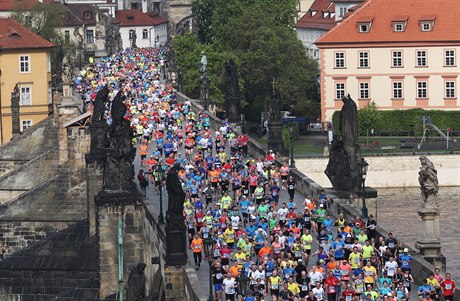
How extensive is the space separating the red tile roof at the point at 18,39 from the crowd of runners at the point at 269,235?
44997 millimetres

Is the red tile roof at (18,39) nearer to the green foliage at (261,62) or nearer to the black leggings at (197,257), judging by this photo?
the green foliage at (261,62)

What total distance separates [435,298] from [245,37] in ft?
263

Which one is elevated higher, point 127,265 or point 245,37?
point 245,37

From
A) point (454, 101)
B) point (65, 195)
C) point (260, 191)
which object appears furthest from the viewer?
point (454, 101)

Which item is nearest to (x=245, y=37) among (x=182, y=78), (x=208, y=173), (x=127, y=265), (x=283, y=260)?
(x=182, y=78)

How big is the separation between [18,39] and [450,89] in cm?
2932

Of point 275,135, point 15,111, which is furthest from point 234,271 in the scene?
point 15,111

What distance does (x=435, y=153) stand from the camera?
4230 inches

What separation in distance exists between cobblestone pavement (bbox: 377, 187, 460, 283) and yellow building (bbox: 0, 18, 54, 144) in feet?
86.3

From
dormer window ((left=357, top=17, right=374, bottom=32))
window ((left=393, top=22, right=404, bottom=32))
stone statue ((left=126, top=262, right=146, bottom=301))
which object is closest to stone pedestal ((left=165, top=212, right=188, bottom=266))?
stone statue ((left=126, top=262, right=146, bottom=301))

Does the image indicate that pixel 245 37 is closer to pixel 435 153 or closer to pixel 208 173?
pixel 435 153

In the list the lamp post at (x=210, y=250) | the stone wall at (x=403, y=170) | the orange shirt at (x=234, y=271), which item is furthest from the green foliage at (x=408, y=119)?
the orange shirt at (x=234, y=271)

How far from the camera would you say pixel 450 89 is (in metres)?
122

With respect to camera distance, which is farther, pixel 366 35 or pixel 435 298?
pixel 366 35
